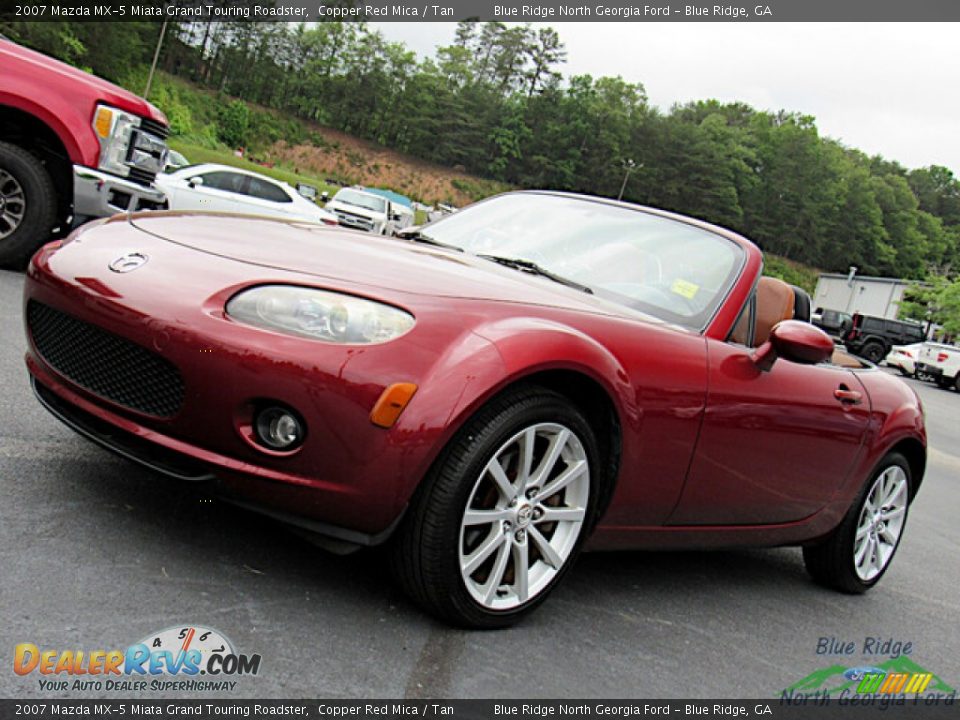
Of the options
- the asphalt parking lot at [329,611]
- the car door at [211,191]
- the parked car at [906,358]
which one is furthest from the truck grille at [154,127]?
the parked car at [906,358]

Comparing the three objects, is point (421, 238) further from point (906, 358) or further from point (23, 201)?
point (906, 358)

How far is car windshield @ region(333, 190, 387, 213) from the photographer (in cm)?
2608

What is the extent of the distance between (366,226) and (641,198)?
102 meters

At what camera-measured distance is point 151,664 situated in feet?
6.97

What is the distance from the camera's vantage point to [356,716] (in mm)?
2098

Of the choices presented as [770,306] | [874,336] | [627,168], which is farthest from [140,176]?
[627,168]

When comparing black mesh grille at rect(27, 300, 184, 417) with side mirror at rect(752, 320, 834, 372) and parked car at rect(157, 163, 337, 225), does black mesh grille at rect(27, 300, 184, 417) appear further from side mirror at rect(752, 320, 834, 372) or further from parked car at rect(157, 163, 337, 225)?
parked car at rect(157, 163, 337, 225)

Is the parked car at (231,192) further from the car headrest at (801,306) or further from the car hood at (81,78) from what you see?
the car headrest at (801,306)

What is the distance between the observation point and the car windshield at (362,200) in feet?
85.6

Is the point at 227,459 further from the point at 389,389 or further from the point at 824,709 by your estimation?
the point at 824,709

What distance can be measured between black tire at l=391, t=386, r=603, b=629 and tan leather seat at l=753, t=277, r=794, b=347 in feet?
4.39

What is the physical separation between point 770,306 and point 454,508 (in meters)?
1.94

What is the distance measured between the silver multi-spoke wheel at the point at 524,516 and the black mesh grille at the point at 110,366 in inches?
34.3

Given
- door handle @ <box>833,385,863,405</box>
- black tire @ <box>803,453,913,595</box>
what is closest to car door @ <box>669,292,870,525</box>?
door handle @ <box>833,385,863,405</box>
